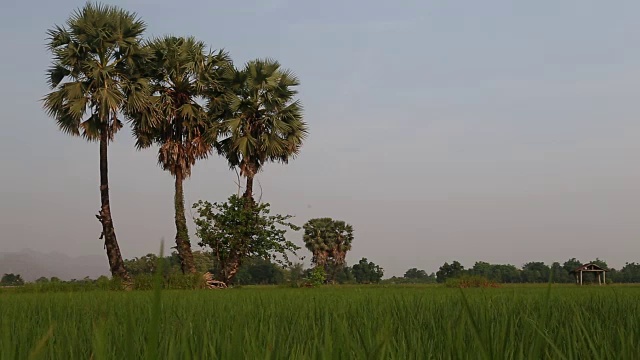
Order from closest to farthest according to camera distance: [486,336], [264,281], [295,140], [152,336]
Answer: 1. [152,336]
2. [486,336]
3. [295,140]
4. [264,281]

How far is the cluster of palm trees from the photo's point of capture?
21.7 m

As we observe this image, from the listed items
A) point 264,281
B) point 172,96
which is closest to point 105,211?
point 172,96

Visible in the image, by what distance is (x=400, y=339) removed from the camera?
1.67 meters

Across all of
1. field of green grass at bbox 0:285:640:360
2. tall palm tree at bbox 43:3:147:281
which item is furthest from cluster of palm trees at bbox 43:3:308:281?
field of green grass at bbox 0:285:640:360

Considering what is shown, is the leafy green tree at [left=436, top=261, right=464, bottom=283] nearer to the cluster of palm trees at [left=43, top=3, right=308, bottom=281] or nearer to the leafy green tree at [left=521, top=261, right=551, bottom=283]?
the leafy green tree at [left=521, top=261, right=551, bottom=283]

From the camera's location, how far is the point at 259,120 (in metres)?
25.8

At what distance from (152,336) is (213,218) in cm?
2706

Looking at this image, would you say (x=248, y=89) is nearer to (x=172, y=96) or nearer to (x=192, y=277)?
(x=172, y=96)

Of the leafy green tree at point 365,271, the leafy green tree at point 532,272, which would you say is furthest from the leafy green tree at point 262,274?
the leafy green tree at point 532,272

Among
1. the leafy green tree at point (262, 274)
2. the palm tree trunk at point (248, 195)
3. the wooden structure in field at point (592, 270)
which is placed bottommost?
the leafy green tree at point (262, 274)

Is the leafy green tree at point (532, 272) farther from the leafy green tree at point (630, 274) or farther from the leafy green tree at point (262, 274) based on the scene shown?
the leafy green tree at point (262, 274)

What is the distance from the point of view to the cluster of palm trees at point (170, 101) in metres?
21.7

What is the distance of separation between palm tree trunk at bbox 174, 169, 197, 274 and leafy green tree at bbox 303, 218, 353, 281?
47.1 metres

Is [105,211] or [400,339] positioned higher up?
[105,211]
